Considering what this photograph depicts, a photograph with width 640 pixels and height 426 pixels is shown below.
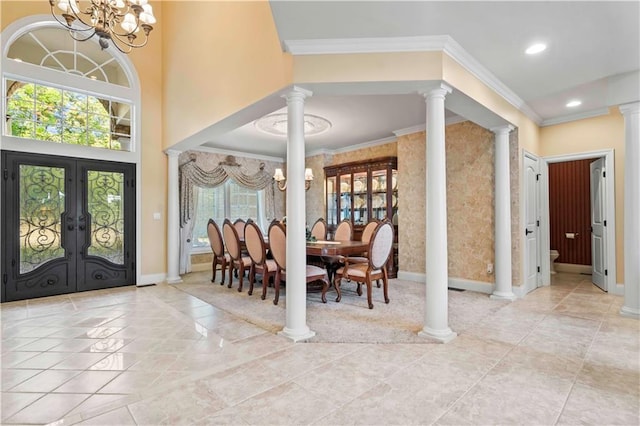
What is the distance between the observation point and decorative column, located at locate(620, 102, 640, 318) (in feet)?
11.3

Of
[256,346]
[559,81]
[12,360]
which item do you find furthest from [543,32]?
[12,360]

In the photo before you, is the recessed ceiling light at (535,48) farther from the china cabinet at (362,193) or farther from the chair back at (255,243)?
the chair back at (255,243)

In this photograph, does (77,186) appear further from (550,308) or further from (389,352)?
(550,308)

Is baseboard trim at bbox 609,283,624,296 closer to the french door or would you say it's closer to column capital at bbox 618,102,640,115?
column capital at bbox 618,102,640,115

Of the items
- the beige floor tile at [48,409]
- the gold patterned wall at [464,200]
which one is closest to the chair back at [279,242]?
the beige floor tile at [48,409]

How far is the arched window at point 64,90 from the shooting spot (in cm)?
426

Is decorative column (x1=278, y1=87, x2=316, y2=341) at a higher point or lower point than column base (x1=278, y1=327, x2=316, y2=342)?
higher

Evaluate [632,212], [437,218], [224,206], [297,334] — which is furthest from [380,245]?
[224,206]

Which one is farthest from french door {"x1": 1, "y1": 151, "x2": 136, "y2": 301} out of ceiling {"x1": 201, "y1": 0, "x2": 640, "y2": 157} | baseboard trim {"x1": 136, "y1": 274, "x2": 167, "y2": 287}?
ceiling {"x1": 201, "y1": 0, "x2": 640, "y2": 157}

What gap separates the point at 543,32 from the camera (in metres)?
2.56

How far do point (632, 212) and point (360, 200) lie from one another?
12.6 feet

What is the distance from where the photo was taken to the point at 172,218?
5.56 metres

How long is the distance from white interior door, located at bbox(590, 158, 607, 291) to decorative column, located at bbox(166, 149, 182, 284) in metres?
6.65

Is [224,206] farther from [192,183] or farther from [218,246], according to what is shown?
[218,246]
